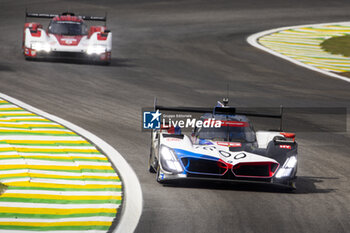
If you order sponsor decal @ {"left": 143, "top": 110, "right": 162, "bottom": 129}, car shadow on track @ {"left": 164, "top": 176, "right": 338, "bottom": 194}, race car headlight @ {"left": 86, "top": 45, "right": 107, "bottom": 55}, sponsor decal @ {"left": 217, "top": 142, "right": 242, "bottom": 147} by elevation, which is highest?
race car headlight @ {"left": 86, "top": 45, "right": 107, "bottom": 55}

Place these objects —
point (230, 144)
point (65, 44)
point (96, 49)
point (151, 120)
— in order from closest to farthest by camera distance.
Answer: point (230, 144) → point (151, 120) → point (65, 44) → point (96, 49)

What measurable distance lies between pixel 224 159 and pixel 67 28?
15592 mm

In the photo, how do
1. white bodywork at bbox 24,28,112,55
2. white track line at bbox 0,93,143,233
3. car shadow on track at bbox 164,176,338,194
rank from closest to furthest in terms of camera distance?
white track line at bbox 0,93,143,233, car shadow on track at bbox 164,176,338,194, white bodywork at bbox 24,28,112,55

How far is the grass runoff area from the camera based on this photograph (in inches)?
1174

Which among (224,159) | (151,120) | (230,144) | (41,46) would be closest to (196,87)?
(41,46)

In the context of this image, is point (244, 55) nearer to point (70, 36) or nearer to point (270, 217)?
point (70, 36)

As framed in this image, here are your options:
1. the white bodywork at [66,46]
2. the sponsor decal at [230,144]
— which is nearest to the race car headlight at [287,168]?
the sponsor decal at [230,144]

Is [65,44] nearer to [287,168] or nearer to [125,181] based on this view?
[125,181]

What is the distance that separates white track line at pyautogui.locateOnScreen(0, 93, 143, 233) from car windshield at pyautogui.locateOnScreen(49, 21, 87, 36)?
8.02 m

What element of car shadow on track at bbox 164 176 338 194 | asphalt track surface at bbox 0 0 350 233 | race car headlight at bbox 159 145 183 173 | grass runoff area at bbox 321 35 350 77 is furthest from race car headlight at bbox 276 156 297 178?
grass runoff area at bbox 321 35 350 77

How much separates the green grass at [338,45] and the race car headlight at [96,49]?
10629 millimetres

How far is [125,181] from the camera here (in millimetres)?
11031

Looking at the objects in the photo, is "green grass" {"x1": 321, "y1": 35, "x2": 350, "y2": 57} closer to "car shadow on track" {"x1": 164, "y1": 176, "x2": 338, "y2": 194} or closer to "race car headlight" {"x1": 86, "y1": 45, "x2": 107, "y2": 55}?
"race car headlight" {"x1": 86, "y1": 45, "x2": 107, "y2": 55}

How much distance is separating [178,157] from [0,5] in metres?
32.5
